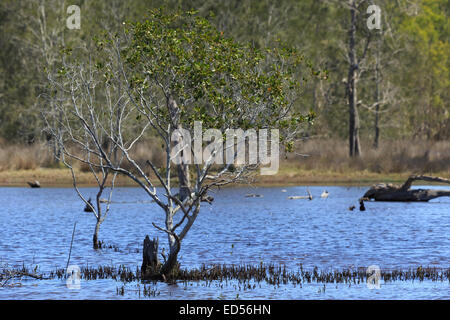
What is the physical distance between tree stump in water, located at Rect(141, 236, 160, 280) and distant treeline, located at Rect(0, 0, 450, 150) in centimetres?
4265

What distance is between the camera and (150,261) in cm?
2072

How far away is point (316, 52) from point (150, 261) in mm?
55111

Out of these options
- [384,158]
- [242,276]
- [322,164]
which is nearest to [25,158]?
[322,164]

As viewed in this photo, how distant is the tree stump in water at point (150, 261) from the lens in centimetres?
2048

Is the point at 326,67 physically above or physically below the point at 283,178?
above

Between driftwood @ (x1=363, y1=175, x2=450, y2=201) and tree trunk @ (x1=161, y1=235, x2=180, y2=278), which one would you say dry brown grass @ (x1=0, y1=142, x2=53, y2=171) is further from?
tree trunk @ (x1=161, y1=235, x2=180, y2=278)

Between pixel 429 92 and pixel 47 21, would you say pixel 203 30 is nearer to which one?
pixel 47 21

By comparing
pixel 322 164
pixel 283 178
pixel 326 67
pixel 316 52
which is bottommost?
pixel 283 178

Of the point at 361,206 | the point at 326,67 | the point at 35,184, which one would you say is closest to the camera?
the point at 361,206

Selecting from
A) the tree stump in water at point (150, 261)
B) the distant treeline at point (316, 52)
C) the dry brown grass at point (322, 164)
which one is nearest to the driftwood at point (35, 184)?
the dry brown grass at point (322, 164)

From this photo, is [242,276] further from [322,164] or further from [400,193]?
[322,164]
